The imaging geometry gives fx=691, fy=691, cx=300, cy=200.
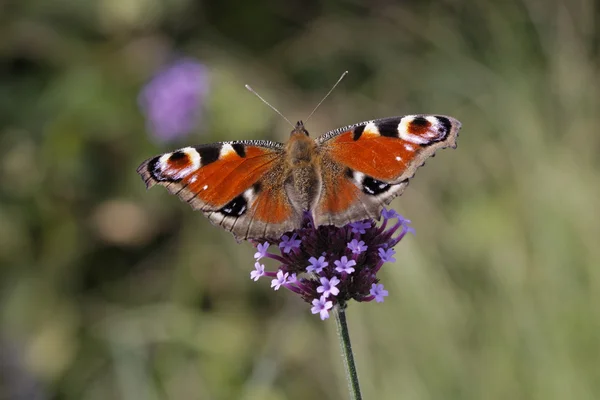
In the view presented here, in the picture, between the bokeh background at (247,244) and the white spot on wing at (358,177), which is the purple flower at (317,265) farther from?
the bokeh background at (247,244)

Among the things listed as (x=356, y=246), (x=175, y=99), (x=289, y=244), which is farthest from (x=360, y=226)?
(x=175, y=99)

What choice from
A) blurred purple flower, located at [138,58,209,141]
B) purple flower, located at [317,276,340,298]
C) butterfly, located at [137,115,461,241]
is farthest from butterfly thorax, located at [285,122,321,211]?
blurred purple flower, located at [138,58,209,141]

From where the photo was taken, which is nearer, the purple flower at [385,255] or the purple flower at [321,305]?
the purple flower at [321,305]

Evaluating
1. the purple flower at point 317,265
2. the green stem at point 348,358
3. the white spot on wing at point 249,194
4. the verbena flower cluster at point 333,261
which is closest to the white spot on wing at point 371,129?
the verbena flower cluster at point 333,261

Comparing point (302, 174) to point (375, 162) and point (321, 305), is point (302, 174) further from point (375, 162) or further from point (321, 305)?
point (321, 305)

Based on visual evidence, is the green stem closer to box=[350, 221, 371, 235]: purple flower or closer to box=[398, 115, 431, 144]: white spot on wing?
box=[350, 221, 371, 235]: purple flower

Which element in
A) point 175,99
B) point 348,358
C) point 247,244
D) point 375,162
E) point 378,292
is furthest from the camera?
point 175,99
